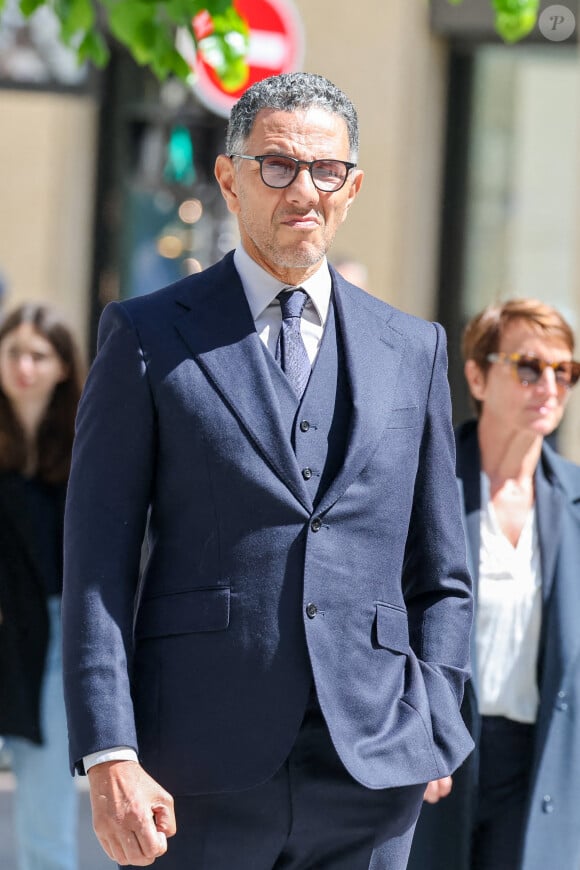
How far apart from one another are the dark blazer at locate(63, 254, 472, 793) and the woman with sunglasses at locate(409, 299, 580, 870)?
111 centimetres

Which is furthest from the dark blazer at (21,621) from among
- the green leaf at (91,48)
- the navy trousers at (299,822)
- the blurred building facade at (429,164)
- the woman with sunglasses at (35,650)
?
the blurred building facade at (429,164)

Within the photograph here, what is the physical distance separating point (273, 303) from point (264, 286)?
4 cm

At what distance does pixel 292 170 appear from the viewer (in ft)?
10.8

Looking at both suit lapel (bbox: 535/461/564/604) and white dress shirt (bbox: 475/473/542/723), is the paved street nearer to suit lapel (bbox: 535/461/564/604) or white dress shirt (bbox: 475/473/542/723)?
white dress shirt (bbox: 475/473/542/723)

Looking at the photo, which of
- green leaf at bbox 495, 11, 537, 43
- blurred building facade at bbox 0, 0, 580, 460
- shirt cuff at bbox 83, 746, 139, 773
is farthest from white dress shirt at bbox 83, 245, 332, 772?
blurred building facade at bbox 0, 0, 580, 460

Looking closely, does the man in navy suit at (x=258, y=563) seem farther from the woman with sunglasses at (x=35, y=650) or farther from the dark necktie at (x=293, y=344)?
the woman with sunglasses at (x=35, y=650)

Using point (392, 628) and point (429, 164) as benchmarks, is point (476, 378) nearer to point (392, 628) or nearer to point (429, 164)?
point (392, 628)

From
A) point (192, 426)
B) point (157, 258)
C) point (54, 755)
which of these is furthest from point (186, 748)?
point (157, 258)

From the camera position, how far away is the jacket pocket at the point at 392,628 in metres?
3.33

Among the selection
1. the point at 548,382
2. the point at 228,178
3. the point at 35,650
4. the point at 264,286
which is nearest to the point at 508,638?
the point at 548,382

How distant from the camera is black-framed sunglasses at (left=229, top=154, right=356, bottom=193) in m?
3.29

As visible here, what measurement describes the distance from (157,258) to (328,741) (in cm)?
946

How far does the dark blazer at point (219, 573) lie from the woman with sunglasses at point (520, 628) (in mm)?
1112

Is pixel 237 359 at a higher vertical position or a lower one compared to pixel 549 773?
higher
